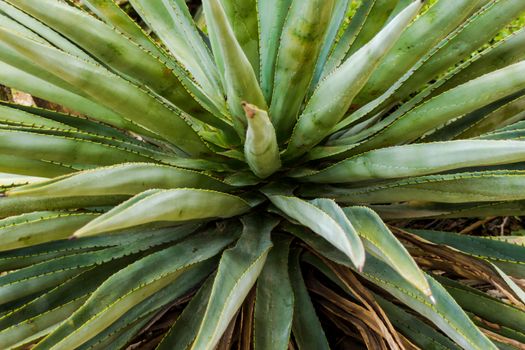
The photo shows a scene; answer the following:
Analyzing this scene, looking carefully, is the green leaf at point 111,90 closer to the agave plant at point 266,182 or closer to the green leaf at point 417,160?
the agave plant at point 266,182

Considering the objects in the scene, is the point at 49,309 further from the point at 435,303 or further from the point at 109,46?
the point at 435,303

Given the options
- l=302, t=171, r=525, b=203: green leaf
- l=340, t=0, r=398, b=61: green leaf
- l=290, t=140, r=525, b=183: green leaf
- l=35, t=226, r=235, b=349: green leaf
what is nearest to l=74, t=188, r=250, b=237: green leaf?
l=35, t=226, r=235, b=349: green leaf

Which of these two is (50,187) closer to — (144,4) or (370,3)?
(144,4)

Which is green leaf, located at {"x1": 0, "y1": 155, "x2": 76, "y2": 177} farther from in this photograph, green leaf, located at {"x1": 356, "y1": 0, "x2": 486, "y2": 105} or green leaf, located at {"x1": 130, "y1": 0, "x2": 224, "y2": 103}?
green leaf, located at {"x1": 356, "y1": 0, "x2": 486, "y2": 105}

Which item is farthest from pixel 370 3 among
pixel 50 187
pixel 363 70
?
pixel 50 187

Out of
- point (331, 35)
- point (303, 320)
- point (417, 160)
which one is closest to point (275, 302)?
point (303, 320)
